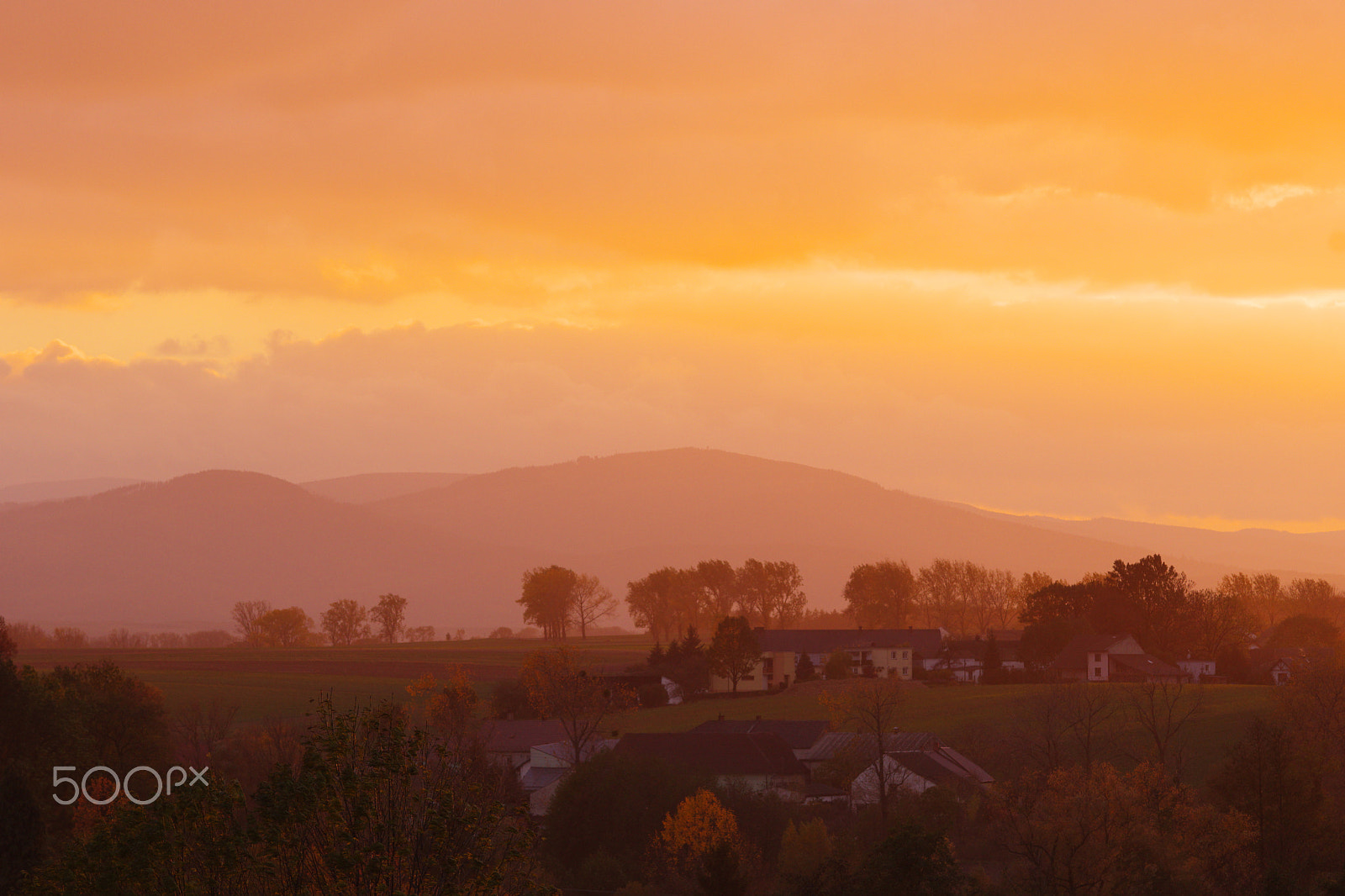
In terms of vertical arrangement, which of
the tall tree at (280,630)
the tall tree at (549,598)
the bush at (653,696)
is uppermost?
the tall tree at (549,598)

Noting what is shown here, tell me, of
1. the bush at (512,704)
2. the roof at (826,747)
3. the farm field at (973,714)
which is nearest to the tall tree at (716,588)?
the farm field at (973,714)

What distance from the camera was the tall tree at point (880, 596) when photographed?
17888 cm

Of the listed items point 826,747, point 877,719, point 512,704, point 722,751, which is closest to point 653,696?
point 512,704

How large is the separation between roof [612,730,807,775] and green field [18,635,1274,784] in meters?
13.4

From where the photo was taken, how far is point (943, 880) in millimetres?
45688

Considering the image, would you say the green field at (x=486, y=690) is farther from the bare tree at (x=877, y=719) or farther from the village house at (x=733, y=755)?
the village house at (x=733, y=755)

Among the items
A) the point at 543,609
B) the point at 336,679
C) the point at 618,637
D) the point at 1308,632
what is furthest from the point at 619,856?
the point at 618,637

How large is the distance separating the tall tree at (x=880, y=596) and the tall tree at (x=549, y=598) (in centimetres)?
4196

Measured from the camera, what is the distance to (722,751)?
82.8 m

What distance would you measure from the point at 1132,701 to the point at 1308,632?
5650 centimetres

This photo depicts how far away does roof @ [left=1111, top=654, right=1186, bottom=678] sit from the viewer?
403 ft

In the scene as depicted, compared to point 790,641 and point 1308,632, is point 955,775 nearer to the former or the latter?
point 790,641

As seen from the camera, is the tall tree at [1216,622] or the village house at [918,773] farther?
the tall tree at [1216,622]

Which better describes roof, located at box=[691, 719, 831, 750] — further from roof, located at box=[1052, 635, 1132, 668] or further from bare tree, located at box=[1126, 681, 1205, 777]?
roof, located at box=[1052, 635, 1132, 668]
